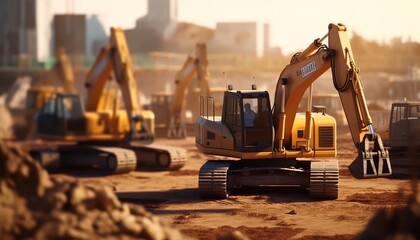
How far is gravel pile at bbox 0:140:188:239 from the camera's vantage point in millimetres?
9500

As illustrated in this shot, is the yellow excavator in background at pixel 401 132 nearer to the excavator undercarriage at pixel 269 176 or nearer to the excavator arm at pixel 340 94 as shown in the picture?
the excavator undercarriage at pixel 269 176

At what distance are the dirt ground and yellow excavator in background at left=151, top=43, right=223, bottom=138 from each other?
12.7m

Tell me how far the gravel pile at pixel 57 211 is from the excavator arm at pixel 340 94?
9.36m

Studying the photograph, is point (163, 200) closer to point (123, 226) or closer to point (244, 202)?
point (244, 202)

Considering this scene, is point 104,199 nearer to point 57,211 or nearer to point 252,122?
point 57,211

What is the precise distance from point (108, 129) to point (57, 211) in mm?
18470

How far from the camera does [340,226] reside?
16.8 meters

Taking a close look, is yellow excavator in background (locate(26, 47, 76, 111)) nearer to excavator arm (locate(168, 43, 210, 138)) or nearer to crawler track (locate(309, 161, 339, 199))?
excavator arm (locate(168, 43, 210, 138))

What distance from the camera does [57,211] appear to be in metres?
9.69

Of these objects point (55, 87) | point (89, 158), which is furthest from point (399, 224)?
point (55, 87)

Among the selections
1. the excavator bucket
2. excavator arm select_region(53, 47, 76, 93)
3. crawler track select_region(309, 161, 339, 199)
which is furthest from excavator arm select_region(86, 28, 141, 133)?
excavator arm select_region(53, 47, 76, 93)

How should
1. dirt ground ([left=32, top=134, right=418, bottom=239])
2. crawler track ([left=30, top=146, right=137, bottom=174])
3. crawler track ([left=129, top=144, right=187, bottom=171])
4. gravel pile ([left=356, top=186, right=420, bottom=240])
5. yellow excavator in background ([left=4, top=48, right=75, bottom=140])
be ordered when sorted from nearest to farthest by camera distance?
gravel pile ([left=356, top=186, right=420, bottom=240]) < dirt ground ([left=32, top=134, right=418, bottom=239]) < crawler track ([left=30, top=146, right=137, bottom=174]) < crawler track ([left=129, top=144, right=187, bottom=171]) < yellow excavator in background ([left=4, top=48, right=75, bottom=140])

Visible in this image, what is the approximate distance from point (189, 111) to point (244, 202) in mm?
26887

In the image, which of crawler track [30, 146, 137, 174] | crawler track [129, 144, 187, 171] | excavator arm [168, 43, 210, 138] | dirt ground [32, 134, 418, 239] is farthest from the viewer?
excavator arm [168, 43, 210, 138]
